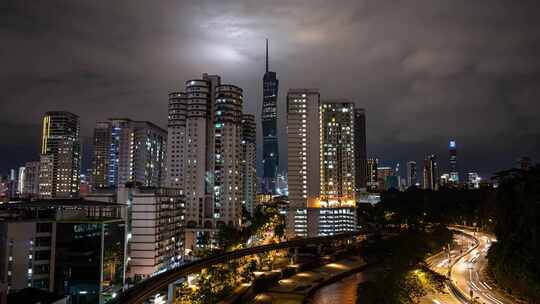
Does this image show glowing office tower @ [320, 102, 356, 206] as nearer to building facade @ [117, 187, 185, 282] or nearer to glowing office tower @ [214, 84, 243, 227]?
glowing office tower @ [214, 84, 243, 227]

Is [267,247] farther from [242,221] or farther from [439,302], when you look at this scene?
[242,221]

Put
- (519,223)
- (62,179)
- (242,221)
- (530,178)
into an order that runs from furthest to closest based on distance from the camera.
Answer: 1. (62,179)
2. (242,221)
3. (530,178)
4. (519,223)

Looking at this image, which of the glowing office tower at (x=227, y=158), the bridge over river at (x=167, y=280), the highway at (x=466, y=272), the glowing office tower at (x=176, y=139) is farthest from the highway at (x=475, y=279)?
the glowing office tower at (x=176, y=139)

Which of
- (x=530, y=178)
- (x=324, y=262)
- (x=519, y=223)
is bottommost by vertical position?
(x=324, y=262)

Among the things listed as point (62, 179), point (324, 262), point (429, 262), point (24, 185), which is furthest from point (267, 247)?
point (24, 185)

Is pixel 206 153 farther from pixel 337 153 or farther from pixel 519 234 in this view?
pixel 519 234

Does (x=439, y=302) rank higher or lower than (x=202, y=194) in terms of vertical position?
lower

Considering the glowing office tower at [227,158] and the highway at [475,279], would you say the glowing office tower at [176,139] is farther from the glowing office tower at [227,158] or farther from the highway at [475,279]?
the highway at [475,279]

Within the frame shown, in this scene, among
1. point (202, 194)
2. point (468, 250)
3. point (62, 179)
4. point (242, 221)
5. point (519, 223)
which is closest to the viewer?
point (519, 223)
